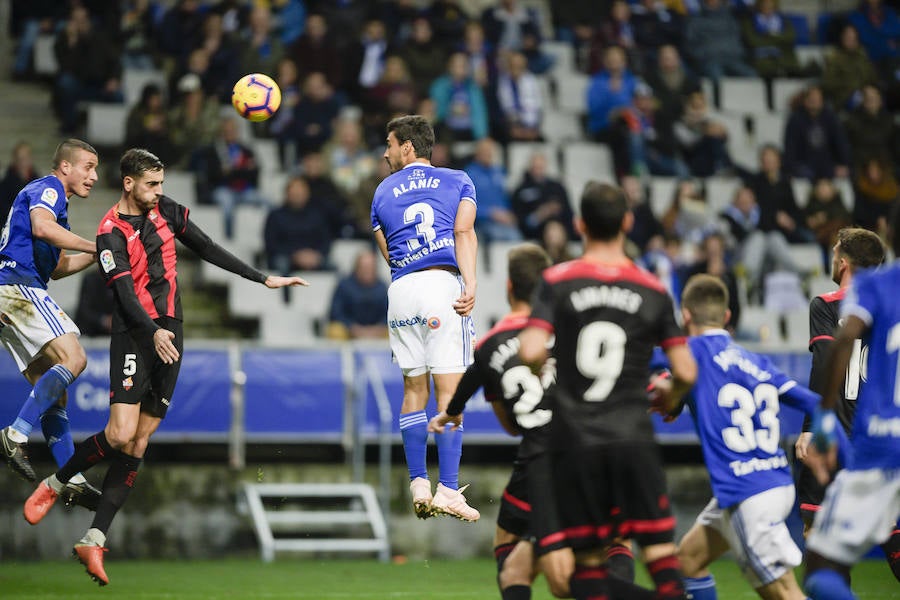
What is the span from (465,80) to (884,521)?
12195mm

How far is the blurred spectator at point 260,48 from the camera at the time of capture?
668 inches

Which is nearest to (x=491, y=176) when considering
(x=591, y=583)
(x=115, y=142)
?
(x=115, y=142)

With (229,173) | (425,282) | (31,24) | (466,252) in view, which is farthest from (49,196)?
(31,24)

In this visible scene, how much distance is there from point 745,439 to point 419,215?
3009 millimetres

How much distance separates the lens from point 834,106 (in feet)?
64.0

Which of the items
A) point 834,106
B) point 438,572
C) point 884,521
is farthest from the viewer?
point 834,106

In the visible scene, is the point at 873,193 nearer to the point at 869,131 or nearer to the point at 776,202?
the point at 869,131

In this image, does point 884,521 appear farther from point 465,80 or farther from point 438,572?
point 465,80

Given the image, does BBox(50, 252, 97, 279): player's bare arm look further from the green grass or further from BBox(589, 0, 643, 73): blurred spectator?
BBox(589, 0, 643, 73): blurred spectator

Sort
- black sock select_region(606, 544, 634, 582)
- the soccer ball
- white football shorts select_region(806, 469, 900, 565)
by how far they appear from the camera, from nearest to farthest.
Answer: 1. white football shorts select_region(806, 469, 900, 565)
2. black sock select_region(606, 544, 634, 582)
3. the soccer ball

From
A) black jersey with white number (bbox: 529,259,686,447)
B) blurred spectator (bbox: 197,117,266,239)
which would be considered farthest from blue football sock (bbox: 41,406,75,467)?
blurred spectator (bbox: 197,117,266,239)

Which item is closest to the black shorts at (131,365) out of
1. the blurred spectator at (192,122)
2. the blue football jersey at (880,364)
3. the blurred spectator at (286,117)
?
the blue football jersey at (880,364)

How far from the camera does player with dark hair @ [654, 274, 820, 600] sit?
6.76 metres

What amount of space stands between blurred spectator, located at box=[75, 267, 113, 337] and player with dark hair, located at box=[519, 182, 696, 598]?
8713 mm
